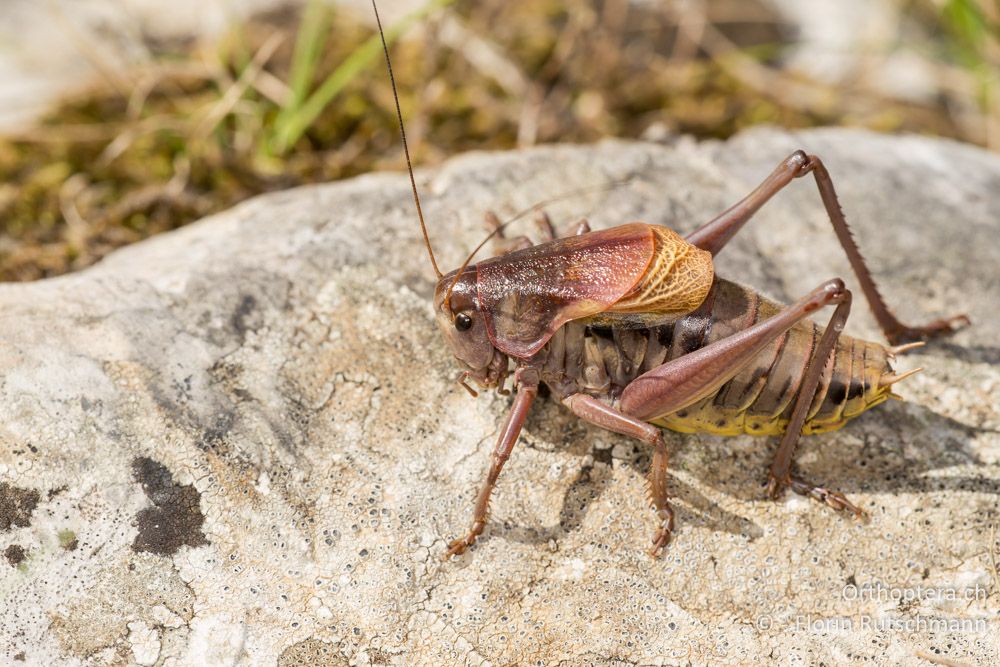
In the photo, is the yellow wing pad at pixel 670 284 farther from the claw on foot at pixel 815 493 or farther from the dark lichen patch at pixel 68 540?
the dark lichen patch at pixel 68 540

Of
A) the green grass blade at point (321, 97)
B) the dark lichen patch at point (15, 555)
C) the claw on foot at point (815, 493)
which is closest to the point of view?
the dark lichen patch at point (15, 555)

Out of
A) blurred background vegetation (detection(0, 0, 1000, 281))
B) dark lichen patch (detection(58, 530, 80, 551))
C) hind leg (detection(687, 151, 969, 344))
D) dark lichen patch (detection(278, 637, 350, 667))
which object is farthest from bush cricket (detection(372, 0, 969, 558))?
blurred background vegetation (detection(0, 0, 1000, 281))

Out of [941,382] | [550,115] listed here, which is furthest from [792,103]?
[941,382]

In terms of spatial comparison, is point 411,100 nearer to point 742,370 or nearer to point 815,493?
point 742,370

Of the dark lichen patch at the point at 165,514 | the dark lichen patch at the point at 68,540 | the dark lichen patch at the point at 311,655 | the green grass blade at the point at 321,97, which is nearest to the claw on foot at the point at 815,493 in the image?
the dark lichen patch at the point at 311,655

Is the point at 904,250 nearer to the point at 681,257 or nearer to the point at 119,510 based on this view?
the point at 681,257

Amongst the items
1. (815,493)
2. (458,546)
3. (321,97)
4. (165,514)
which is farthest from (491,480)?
(321,97)
